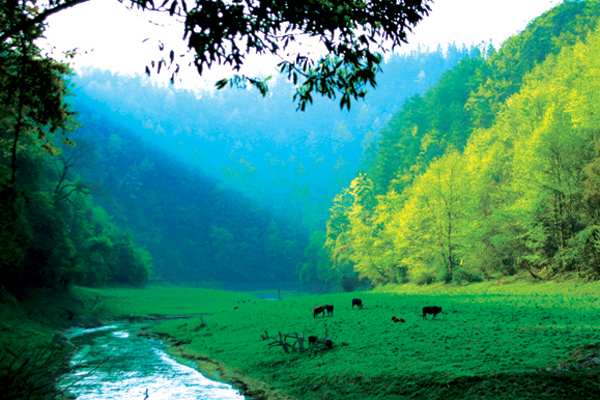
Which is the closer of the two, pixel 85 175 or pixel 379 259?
pixel 379 259

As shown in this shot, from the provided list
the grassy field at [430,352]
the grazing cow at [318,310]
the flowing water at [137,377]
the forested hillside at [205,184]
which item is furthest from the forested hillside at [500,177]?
the forested hillside at [205,184]

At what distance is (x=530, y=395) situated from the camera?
10992mm

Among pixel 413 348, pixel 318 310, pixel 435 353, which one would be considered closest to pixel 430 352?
pixel 435 353

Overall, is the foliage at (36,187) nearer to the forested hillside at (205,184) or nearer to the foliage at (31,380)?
the foliage at (31,380)

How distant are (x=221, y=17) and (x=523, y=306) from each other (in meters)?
22.9

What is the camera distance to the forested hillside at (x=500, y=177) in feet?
109

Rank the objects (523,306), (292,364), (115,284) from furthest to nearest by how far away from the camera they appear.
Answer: (115,284)
(523,306)
(292,364)

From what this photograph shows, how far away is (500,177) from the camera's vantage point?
5019 centimetres

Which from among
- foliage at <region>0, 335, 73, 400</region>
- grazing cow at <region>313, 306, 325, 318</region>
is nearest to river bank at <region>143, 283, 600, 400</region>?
grazing cow at <region>313, 306, 325, 318</region>

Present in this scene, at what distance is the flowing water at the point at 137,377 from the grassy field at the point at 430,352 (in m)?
1.17

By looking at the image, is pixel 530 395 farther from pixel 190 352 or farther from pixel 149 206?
pixel 149 206

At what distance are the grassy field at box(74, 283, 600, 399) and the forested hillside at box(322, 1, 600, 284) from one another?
697 cm

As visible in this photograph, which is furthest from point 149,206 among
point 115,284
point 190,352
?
point 190,352

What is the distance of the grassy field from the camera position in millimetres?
12117
